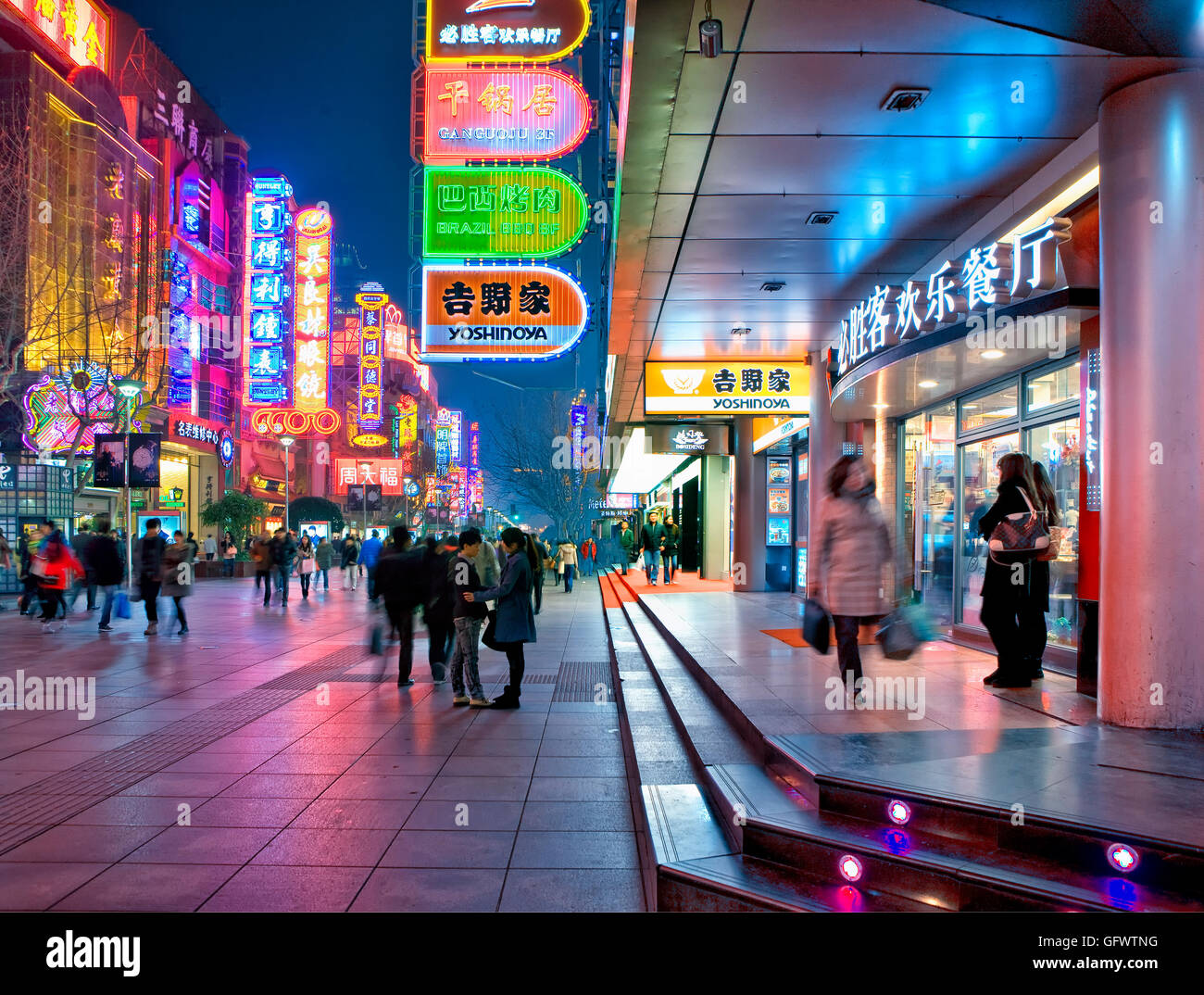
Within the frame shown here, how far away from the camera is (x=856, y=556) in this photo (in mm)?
6012

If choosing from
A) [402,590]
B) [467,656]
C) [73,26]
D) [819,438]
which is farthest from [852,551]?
[73,26]

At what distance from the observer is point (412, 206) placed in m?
14.3

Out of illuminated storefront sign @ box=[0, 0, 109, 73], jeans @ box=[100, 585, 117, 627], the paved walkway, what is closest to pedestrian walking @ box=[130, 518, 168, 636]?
jeans @ box=[100, 585, 117, 627]

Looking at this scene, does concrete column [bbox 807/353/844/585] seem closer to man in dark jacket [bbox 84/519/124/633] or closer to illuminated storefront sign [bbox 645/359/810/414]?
illuminated storefront sign [bbox 645/359/810/414]

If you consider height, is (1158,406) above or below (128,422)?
below

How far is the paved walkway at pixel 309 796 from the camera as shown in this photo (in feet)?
13.5

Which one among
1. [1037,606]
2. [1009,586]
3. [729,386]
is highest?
[729,386]

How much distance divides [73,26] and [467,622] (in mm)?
34327

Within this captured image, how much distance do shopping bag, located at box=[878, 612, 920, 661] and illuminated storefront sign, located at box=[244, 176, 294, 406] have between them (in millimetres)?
36033

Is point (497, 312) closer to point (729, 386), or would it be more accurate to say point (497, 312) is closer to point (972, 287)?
point (729, 386)

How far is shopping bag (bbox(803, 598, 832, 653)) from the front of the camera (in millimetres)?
6160

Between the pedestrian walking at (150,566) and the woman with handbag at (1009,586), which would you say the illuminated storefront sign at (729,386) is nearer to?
the woman with handbag at (1009,586)

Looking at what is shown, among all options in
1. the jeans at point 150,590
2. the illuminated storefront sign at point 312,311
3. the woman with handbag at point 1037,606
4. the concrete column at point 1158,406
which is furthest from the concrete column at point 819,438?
the illuminated storefront sign at point 312,311

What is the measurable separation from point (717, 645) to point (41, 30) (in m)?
33.0
